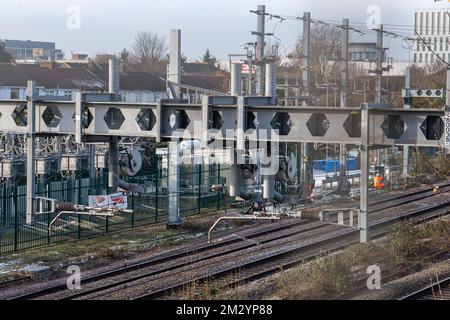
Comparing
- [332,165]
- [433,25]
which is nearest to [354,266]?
[433,25]

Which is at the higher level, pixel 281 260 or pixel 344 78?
pixel 344 78

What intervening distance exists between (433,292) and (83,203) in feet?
41.9

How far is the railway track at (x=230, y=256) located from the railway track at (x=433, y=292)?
7.63 feet

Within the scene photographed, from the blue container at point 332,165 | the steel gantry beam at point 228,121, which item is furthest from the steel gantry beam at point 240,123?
the blue container at point 332,165

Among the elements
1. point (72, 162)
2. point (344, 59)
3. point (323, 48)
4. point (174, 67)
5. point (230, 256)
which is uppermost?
point (323, 48)

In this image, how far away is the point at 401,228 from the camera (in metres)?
14.1

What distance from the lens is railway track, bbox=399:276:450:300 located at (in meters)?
10.4

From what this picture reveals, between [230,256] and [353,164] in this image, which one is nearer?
[230,256]

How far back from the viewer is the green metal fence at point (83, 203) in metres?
17.7

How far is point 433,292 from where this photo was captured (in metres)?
10.6

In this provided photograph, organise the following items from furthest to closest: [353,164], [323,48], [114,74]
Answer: [353,164] → [323,48] → [114,74]

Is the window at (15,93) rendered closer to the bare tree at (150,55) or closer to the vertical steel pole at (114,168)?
the bare tree at (150,55)

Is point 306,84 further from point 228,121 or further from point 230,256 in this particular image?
point 228,121

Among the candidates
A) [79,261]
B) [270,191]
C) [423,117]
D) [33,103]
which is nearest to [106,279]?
[79,261]
